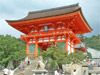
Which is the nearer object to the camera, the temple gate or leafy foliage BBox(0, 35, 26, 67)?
leafy foliage BBox(0, 35, 26, 67)

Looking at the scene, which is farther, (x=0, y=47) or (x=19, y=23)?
(x=19, y=23)

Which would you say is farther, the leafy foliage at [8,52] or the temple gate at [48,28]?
the temple gate at [48,28]

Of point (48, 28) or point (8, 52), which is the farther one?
point (48, 28)

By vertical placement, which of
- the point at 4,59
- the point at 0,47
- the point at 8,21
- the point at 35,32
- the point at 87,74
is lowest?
the point at 87,74

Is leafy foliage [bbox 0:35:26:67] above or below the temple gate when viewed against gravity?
below

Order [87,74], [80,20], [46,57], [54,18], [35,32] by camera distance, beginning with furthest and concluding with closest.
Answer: [35,32]
[80,20]
[54,18]
[46,57]
[87,74]

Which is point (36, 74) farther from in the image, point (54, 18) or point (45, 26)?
point (45, 26)

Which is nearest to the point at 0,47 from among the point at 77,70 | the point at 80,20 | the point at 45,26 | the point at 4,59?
the point at 4,59

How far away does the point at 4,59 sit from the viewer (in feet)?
64.6

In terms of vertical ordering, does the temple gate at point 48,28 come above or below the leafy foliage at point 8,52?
above

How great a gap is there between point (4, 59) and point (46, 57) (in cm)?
591

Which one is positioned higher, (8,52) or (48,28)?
(48,28)

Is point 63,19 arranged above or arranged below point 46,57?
above

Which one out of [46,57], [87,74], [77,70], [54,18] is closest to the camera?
[77,70]
